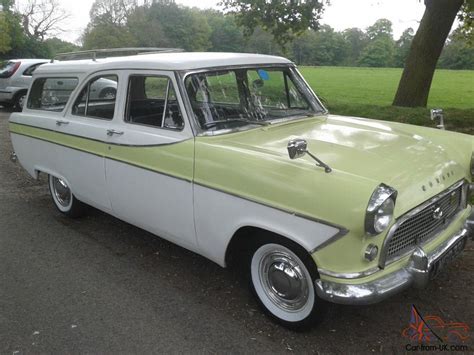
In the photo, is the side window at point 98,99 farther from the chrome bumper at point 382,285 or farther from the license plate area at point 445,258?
the license plate area at point 445,258

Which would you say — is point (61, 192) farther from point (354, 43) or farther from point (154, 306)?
point (354, 43)

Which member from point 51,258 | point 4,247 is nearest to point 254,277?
point 51,258

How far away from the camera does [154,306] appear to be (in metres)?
3.34

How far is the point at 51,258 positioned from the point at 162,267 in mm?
1118

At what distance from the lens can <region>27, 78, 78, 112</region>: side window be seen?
4.68m

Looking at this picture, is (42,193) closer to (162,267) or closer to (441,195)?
(162,267)

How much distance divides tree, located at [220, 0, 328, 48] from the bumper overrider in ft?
38.6

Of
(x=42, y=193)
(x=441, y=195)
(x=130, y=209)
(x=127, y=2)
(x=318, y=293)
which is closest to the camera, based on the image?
(x=318, y=293)

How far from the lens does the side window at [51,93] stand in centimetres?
468

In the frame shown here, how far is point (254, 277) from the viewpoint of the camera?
3160mm

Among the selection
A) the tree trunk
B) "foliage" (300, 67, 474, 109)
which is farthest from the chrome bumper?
the tree trunk

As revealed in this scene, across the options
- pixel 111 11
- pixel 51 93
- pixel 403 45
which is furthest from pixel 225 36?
pixel 51 93

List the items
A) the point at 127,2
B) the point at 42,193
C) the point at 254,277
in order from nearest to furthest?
the point at 254,277 < the point at 42,193 < the point at 127,2

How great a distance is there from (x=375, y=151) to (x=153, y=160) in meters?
1.70
